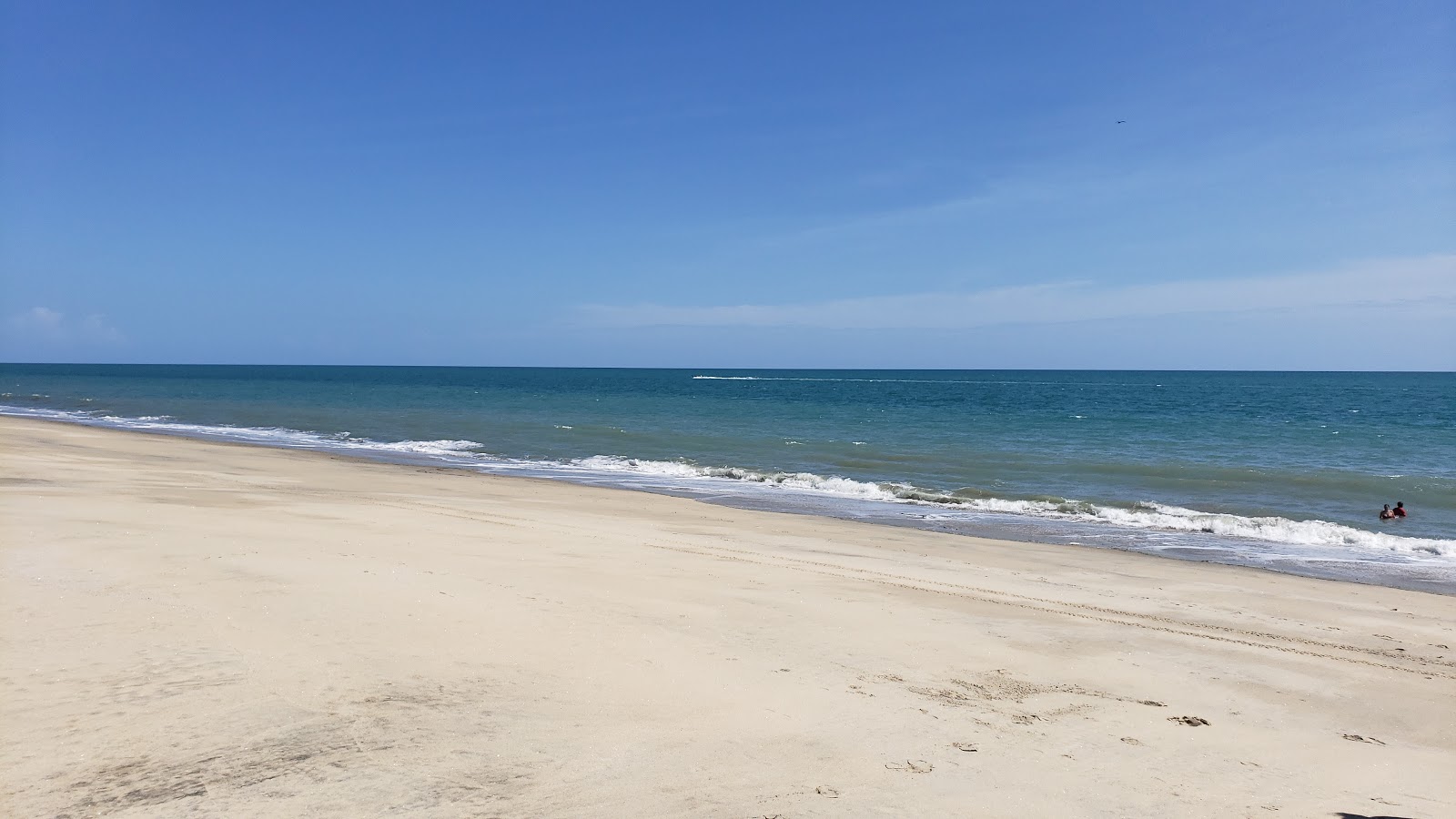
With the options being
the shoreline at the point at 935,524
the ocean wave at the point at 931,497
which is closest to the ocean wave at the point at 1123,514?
the ocean wave at the point at 931,497

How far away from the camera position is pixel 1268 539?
15.4m

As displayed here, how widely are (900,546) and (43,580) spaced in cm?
1058

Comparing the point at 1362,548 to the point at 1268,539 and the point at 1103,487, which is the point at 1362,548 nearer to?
the point at 1268,539

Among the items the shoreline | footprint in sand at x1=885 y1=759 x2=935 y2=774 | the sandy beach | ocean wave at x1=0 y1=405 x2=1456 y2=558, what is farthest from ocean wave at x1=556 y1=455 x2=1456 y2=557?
footprint in sand at x1=885 y1=759 x2=935 y2=774

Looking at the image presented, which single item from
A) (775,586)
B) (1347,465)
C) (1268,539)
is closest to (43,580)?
(775,586)

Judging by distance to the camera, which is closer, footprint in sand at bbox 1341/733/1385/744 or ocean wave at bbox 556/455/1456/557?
footprint in sand at bbox 1341/733/1385/744

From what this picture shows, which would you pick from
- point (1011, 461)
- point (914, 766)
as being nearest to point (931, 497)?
point (1011, 461)

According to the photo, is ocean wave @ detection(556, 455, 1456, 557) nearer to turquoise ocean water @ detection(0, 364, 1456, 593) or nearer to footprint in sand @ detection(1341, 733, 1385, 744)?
turquoise ocean water @ detection(0, 364, 1456, 593)

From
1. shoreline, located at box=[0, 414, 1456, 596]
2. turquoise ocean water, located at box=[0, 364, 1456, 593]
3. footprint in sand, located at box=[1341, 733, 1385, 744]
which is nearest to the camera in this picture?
footprint in sand, located at box=[1341, 733, 1385, 744]

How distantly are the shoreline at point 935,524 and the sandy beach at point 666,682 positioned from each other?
1553 millimetres

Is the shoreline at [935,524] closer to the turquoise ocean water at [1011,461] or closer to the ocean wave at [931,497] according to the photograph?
the turquoise ocean water at [1011,461]

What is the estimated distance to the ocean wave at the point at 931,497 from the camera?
599 inches

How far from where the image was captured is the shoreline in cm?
1252

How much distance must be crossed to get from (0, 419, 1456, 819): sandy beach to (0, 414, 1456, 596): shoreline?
61.1 inches
